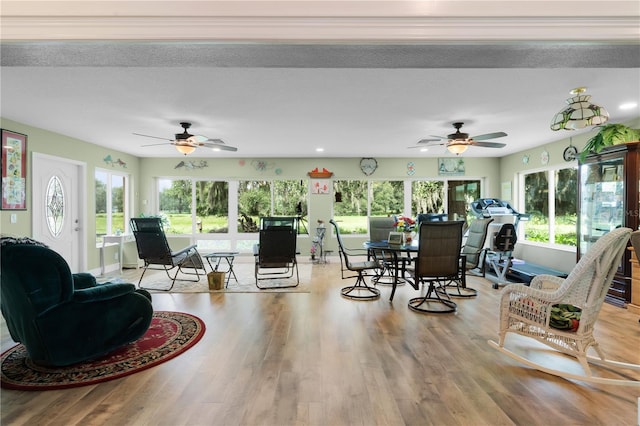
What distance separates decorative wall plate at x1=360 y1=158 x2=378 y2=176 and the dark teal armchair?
19.8ft

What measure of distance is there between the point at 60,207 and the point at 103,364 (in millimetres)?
4127

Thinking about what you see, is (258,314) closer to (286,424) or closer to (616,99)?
(286,424)

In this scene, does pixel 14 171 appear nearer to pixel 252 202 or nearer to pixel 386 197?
pixel 252 202

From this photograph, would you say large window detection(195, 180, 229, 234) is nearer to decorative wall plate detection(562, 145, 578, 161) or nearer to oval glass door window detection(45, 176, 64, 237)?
oval glass door window detection(45, 176, 64, 237)

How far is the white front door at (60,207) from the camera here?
505 centimetres

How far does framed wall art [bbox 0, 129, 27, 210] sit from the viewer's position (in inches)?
174

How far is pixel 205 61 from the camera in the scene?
4.79 ft

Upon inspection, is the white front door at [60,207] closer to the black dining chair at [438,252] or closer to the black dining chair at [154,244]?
the black dining chair at [154,244]

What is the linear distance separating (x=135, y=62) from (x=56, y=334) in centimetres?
211

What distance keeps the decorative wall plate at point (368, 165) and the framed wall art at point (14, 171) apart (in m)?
6.03

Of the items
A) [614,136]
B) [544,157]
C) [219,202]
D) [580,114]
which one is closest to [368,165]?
[544,157]

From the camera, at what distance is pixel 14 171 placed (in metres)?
4.57

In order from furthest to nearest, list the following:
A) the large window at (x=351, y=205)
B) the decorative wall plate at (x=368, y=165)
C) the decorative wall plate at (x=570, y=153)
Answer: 1. the large window at (x=351, y=205)
2. the decorative wall plate at (x=368, y=165)
3. the decorative wall plate at (x=570, y=153)

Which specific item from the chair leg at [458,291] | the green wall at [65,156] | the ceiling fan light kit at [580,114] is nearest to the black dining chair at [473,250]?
the chair leg at [458,291]
